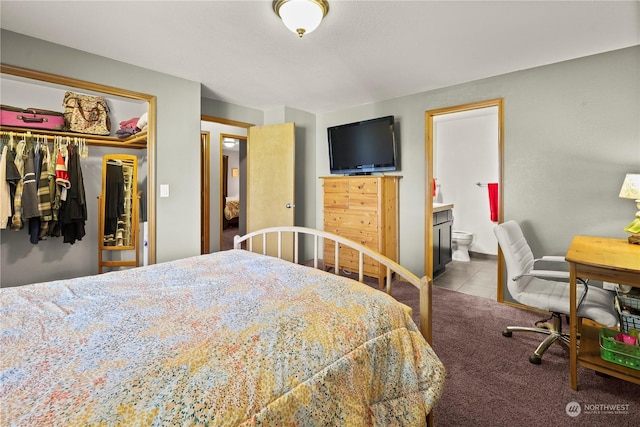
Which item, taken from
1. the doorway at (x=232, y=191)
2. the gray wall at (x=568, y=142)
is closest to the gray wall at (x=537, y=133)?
the gray wall at (x=568, y=142)

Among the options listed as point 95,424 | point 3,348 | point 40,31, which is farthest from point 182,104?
Answer: point 95,424

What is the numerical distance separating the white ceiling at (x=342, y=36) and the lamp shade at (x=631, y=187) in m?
1.06

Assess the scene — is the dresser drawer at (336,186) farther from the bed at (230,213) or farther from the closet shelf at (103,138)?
the bed at (230,213)

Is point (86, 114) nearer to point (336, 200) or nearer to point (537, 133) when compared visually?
point (336, 200)

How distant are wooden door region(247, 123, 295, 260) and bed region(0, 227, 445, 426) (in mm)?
2516

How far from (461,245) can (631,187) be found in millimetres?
2808

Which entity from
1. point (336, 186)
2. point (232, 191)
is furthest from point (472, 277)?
point (232, 191)

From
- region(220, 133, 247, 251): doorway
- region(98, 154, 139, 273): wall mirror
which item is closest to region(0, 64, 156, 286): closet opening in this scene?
region(98, 154, 139, 273): wall mirror

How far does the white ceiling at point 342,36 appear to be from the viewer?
192 centimetres

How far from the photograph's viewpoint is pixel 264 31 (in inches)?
86.5

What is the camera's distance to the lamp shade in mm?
2213

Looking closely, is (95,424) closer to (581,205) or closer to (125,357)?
(125,357)

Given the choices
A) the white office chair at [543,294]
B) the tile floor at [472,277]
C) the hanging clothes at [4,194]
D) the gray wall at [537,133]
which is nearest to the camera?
the white office chair at [543,294]

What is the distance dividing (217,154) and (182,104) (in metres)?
1.86
